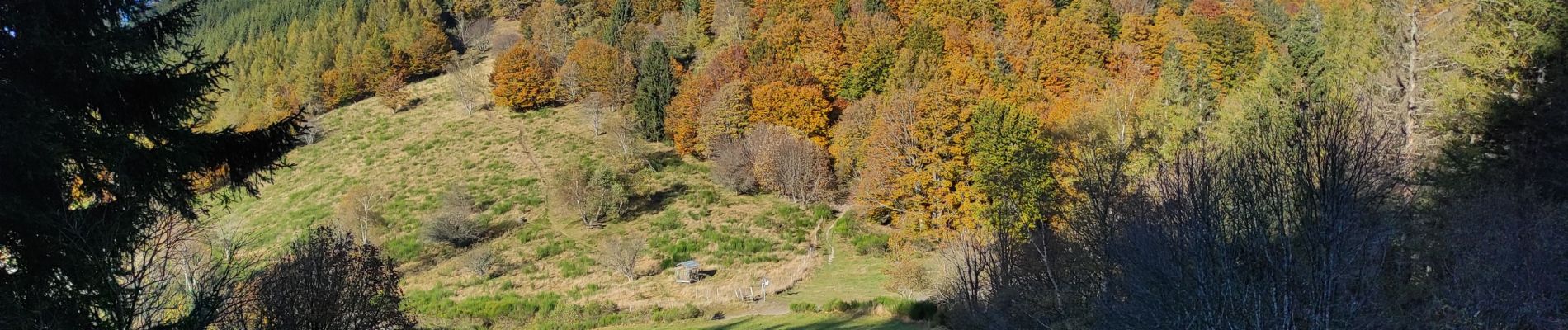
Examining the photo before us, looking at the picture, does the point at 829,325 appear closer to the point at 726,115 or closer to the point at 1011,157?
the point at 1011,157

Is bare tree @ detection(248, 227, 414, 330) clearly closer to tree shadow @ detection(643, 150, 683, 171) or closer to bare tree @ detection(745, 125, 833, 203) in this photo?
bare tree @ detection(745, 125, 833, 203)

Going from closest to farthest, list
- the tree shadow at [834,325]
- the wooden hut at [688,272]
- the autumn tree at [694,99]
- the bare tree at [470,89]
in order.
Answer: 1. the tree shadow at [834,325]
2. the wooden hut at [688,272]
3. the autumn tree at [694,99]
4. the bare tree at [470,89]

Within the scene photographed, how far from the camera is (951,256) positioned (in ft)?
64.8

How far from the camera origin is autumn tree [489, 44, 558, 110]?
191 ft

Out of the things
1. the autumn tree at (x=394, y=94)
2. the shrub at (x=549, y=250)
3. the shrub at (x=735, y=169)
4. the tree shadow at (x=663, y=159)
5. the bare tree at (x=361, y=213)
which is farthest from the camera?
the autumn tree at (x=394, y=94)

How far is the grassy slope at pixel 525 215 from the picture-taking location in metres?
30.6

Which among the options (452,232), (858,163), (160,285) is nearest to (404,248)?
(452,232)

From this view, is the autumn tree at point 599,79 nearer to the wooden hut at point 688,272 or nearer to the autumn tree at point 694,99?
the autumn tree at point 694,99

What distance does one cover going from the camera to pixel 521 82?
58250 millimetres

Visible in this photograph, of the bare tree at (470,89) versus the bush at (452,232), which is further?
the bare tree at (470,89)

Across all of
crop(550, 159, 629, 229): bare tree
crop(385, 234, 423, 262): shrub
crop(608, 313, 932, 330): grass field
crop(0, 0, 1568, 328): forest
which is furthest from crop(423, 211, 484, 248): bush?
crop(608, 313, 932, 330): grass field

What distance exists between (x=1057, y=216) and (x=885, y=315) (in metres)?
8.90

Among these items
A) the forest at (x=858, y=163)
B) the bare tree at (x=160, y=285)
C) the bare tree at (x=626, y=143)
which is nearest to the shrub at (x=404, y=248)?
the forest at (x=858, y=163)

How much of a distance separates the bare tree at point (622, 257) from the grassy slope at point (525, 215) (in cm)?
41
